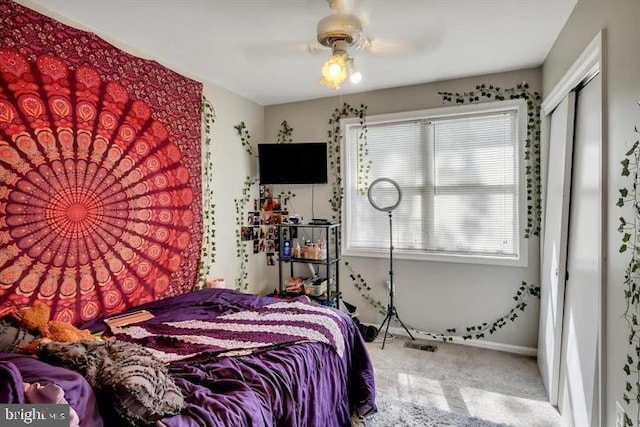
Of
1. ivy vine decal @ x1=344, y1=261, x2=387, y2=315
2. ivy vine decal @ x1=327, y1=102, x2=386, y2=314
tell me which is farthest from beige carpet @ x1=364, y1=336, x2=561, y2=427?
ivy vine decal @ x1=327, y1=102, x2=386, y2=314

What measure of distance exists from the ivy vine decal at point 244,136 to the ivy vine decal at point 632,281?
3055 mm

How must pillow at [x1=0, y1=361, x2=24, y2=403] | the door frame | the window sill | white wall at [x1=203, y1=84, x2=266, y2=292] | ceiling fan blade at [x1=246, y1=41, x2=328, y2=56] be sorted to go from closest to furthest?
1. pillow at [x1=0, y1=361, x2=24, y2=403]
2. the door frame
3. ceiling fan blade at [x1=246, y1=41, x2=328, y2=56]
4. the window sill
5. white wall at [x1=203, y1=84, x2=266, y2=292]

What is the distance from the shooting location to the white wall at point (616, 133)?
128 cm

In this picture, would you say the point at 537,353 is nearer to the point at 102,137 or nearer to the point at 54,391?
the point at 54,391

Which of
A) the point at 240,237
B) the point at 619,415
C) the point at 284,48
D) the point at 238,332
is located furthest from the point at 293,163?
the point at 619,415

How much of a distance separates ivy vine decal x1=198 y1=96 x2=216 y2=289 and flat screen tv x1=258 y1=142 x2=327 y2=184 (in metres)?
0.59

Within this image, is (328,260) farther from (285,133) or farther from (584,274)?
(584,274)

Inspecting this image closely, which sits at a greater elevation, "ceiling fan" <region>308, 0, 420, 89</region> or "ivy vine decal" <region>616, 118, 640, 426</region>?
"ceiling fan" <region>308, 0, 420, 89</region>

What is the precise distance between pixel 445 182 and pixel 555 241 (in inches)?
43.4

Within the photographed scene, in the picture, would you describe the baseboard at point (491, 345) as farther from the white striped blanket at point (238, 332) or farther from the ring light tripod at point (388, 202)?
the white striped blanket at point (238, 332)

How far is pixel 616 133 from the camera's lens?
55.2 inches

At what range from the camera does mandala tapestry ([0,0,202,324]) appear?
5.82ft

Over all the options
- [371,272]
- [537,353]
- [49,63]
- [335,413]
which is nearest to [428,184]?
[371,272]

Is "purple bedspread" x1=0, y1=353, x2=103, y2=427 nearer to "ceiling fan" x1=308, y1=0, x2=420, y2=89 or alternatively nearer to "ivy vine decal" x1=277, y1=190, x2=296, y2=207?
"ceiling fan" x1=308, y1=0, x2=420, y2=89
